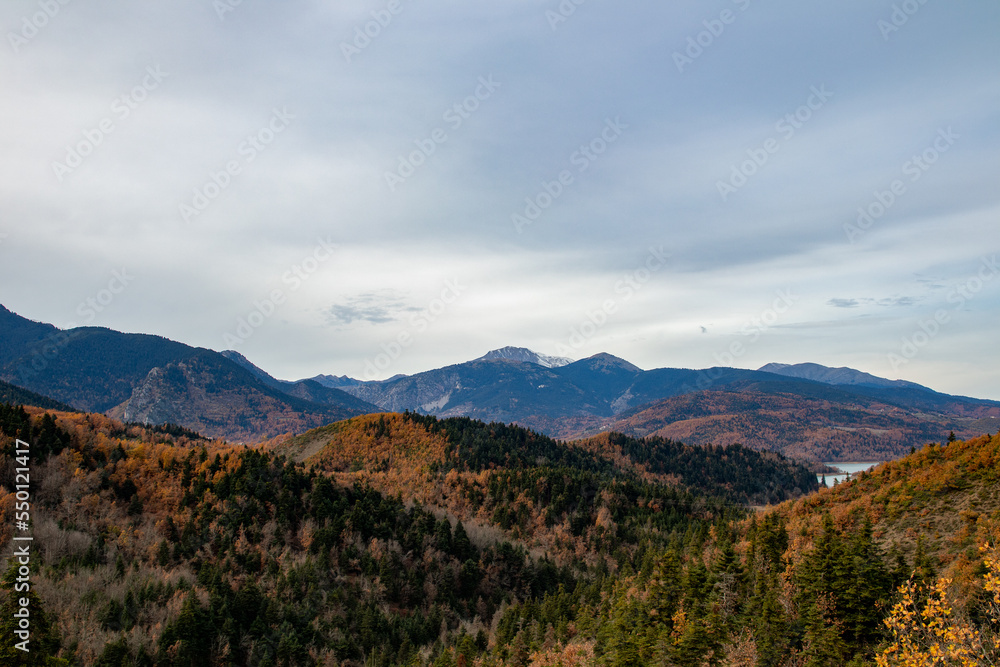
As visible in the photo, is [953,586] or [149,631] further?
[149,631]

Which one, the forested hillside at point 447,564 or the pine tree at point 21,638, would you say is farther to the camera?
the forested hillside at point 447,564

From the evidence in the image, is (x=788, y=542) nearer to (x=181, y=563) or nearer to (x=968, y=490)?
(x=968, y=490)

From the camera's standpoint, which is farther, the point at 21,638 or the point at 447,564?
the point at 447,564

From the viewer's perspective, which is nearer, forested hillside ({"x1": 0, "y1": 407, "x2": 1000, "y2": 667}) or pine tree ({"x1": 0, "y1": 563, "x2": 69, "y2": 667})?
pine tree ({"x1": 0, "y1": 563, "x2": 69, "y2": 667})

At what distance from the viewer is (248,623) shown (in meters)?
57.4

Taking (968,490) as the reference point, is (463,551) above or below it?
below

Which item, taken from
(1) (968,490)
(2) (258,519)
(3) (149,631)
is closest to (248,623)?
(3) (149,631)

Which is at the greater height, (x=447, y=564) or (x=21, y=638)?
(x=21, y=638)

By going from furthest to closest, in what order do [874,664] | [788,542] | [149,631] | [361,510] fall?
[361,510] < [149,631] < [788,542] < [874,664]

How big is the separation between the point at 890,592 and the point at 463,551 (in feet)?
230

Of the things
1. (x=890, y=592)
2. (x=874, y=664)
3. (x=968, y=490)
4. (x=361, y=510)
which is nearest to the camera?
(x=874, y=664)

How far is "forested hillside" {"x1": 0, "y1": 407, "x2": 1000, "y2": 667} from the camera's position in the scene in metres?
33.1

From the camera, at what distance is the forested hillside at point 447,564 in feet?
109

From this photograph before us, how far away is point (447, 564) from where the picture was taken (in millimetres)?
83812
